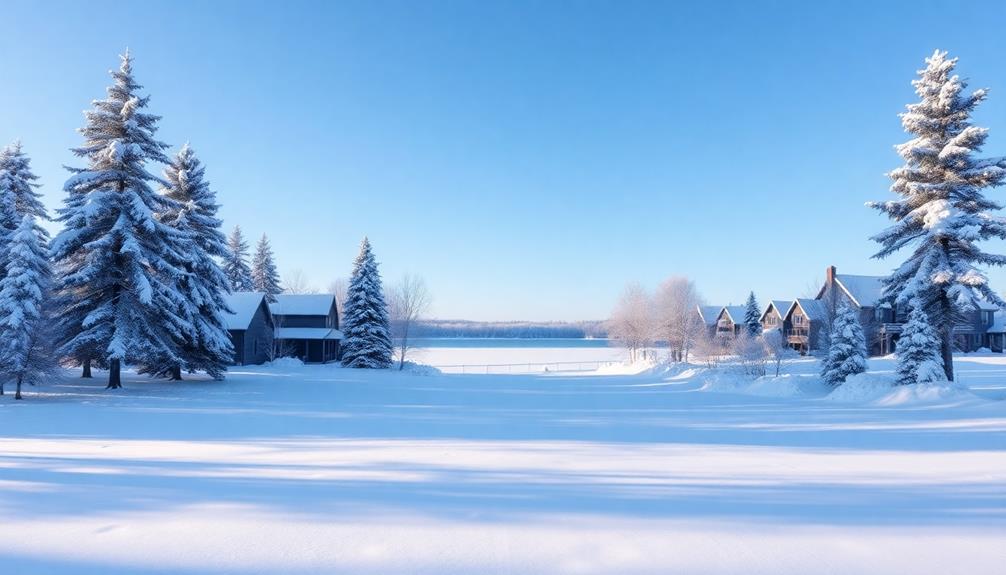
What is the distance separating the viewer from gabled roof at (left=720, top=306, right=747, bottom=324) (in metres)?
67.2

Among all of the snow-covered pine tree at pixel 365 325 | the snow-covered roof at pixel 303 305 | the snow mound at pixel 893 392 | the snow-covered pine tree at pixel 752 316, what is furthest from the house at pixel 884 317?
the snow-covered roof at pixel 303 305

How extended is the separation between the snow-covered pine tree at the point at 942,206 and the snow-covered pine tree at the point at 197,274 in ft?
94.5

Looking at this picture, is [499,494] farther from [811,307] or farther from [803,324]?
[803,324]

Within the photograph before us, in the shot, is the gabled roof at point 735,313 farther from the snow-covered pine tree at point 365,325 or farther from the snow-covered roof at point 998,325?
the snow-covered pine tree at point 365,325

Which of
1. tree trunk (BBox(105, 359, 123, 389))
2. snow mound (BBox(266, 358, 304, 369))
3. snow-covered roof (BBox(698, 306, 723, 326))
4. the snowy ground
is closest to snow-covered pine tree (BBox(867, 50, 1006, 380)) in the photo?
the snowy ground

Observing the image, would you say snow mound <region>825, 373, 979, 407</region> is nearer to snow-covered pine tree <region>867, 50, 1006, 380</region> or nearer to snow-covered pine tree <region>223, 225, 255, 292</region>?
snow-covered pine tree <region>867, 50, 1006, 380</region>

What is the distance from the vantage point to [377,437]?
10.6m

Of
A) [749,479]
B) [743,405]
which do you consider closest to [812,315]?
[743,405]

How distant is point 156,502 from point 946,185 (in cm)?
2560

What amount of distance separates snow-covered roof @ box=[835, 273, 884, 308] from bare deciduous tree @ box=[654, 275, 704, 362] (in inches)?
533

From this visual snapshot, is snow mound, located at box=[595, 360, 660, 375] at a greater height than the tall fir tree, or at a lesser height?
lesser

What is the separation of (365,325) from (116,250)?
18.6m

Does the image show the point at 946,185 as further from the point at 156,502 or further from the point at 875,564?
the point at 156,502

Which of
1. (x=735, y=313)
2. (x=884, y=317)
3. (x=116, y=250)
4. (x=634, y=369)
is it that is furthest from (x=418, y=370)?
(x=735, y=313)
